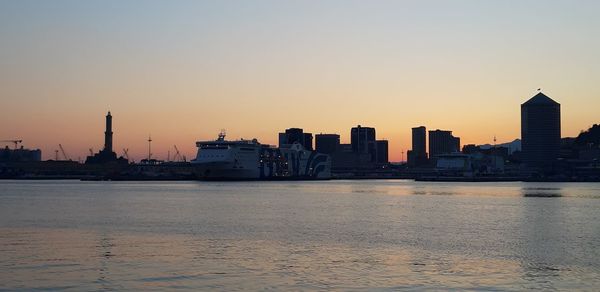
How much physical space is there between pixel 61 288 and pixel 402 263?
1280 cm

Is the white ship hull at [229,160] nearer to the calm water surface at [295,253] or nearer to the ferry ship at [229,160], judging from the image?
the ferry ship at [229,160]

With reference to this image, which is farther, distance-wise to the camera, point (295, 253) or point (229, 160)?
point (229, 160)

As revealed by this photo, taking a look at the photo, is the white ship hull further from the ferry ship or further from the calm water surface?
the calm water surface

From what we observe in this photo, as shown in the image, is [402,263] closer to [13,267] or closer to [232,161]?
[13,267]

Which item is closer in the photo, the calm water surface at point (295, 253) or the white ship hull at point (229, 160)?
the calm water surface at point (295, 253)

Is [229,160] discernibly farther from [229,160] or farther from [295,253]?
[295,253]

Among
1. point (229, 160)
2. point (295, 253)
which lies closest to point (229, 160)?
point (229, 160)

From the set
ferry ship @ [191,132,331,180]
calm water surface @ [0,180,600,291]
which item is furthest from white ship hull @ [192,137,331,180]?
calm water surface @ [0,180,600,291]

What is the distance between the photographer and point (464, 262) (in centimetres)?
2917

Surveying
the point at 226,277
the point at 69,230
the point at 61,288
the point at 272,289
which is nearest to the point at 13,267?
the point at 61,288

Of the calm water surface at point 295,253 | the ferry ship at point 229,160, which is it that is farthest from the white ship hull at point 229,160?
the calm water surface at point 295,253

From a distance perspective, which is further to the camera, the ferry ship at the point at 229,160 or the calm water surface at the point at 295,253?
the ferry ship at the point at 229,160

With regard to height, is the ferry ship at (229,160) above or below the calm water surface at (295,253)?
above

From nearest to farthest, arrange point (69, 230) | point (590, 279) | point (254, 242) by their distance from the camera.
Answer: point (590, 279)
point (254, 242)
point (69, 230)
